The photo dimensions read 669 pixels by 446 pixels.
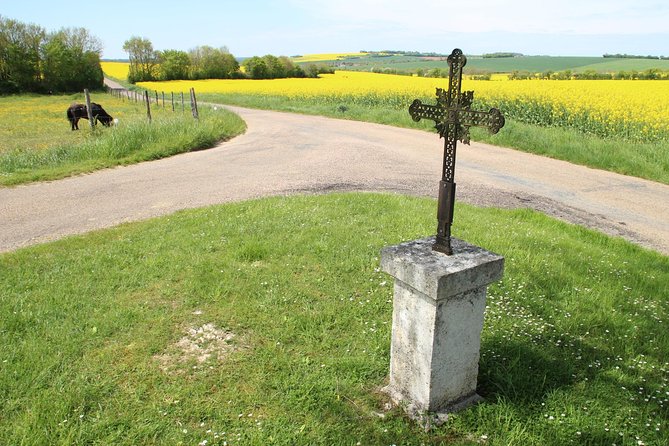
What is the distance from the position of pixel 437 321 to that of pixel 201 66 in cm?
6491

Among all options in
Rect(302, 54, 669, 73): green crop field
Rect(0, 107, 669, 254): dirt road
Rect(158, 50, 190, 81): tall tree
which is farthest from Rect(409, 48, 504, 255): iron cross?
Rect(158, 50, 190, 81): tall tree

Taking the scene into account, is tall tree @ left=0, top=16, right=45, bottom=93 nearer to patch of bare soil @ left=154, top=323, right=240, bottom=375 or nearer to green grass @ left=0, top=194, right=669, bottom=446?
green grass @ left=0, top=194, right=669, bottom=446

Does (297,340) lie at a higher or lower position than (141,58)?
lower

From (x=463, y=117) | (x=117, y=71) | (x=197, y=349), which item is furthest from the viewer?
(x=117, y=71)

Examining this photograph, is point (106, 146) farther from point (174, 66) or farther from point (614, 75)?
point (174, 66)

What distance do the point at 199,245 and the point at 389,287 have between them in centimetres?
264

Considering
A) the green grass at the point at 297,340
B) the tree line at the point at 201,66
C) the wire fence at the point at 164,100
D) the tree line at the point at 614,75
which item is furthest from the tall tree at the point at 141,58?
the green grass at the point at 297,340

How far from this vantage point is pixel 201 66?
204ft

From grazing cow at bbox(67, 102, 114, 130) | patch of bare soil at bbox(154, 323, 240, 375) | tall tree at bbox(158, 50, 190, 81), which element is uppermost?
tall tree at bbox(158, 50, 190, 81)

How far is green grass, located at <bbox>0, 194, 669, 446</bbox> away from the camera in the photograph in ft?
10.7

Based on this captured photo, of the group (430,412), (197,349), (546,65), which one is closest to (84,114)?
(197,349)

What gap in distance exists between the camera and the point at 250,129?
19953mm

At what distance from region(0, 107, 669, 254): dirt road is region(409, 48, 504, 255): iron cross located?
17.8 feet

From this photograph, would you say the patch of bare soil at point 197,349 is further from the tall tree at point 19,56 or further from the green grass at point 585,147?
the tall tree at point 19,56
